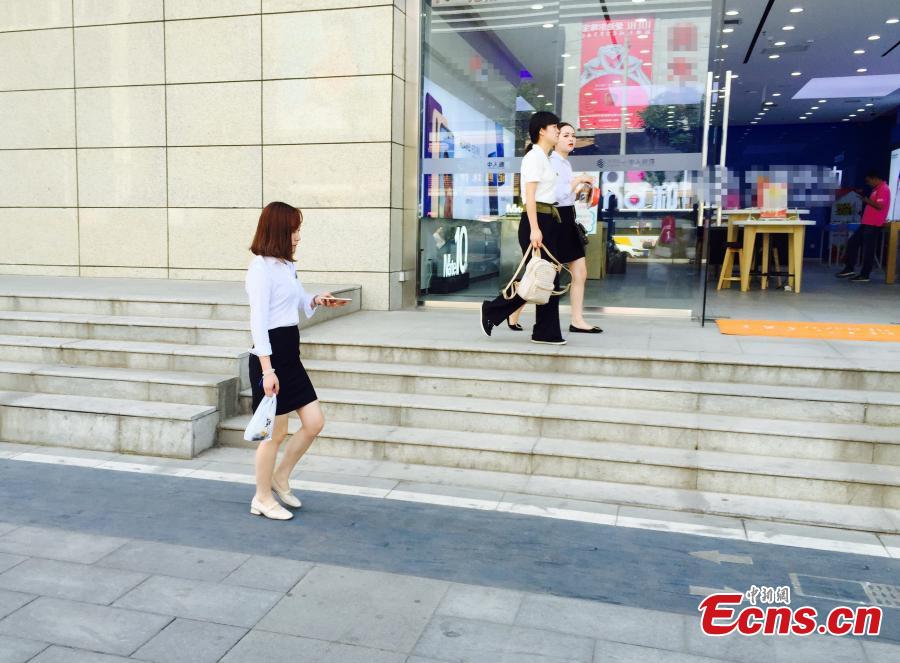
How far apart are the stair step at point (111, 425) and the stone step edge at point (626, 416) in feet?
2.01

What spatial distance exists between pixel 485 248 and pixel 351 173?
174cm

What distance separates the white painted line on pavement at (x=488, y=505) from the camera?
13.2ft

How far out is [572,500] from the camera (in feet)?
15.1

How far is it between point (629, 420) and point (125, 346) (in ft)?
13.4

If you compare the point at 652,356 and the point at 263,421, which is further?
the point at 652,356

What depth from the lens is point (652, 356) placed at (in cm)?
577

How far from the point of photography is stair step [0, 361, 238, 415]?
5.71m

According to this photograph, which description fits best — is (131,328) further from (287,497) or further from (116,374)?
(287,497)

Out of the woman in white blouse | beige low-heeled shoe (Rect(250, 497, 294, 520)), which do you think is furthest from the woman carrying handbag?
beige low-heeled shoe (Rect(250, 497, 294, 520))

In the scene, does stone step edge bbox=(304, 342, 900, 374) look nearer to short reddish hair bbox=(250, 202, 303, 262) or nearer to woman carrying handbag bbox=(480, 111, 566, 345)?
woman carrying handbag bbox=(480, 111, 566, 345)

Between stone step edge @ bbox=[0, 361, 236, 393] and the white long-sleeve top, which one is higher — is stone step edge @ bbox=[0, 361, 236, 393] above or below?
below

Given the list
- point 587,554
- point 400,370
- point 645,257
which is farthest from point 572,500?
point 645,257

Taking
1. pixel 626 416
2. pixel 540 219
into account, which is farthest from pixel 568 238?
pixel 626 416

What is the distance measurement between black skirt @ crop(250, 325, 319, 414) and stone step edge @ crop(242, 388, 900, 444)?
4.75 feet
